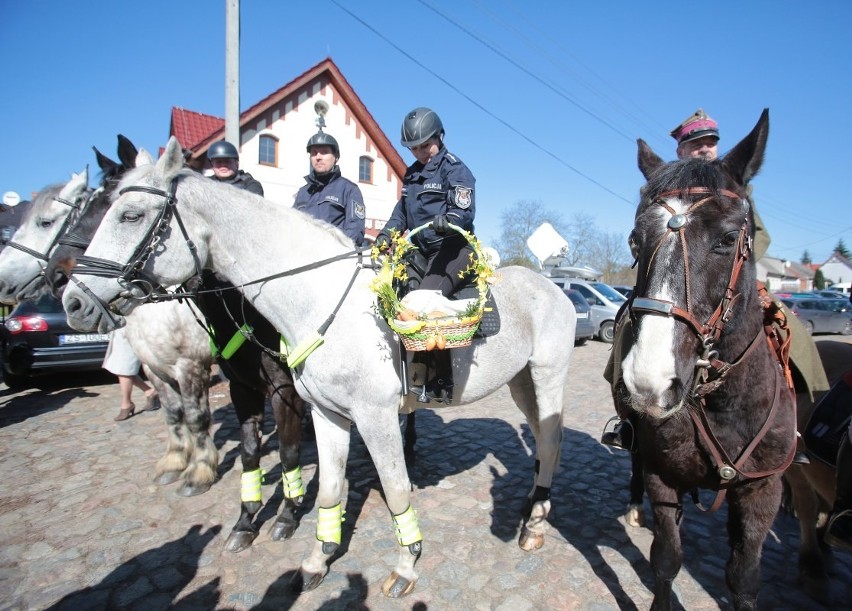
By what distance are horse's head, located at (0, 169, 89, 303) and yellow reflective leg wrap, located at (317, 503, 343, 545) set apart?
3.63 m

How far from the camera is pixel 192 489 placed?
4391 millimetres

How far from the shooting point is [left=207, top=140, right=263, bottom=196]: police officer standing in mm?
4438

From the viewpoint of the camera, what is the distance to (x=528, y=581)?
122 inches

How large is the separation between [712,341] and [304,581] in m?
2.91

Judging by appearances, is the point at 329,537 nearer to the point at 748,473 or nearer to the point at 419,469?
the point at 419,469

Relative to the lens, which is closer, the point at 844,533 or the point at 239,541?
the point at 844,533

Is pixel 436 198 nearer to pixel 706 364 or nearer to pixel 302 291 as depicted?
pixel 302 291

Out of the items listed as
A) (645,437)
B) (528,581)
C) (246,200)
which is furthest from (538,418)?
(246,200)

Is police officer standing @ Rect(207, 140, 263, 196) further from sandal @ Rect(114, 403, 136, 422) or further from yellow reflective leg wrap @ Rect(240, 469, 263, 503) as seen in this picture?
sandal @ Rect(114, 403, 136, 422)

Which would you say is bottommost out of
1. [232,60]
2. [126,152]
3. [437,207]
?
[437,207]

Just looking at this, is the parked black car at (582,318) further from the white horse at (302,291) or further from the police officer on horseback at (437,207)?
the white horse at (302,291)

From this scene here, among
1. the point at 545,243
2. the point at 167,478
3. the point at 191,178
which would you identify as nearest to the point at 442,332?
the point at 191,178

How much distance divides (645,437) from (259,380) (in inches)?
114

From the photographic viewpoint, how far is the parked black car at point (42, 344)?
810cm
